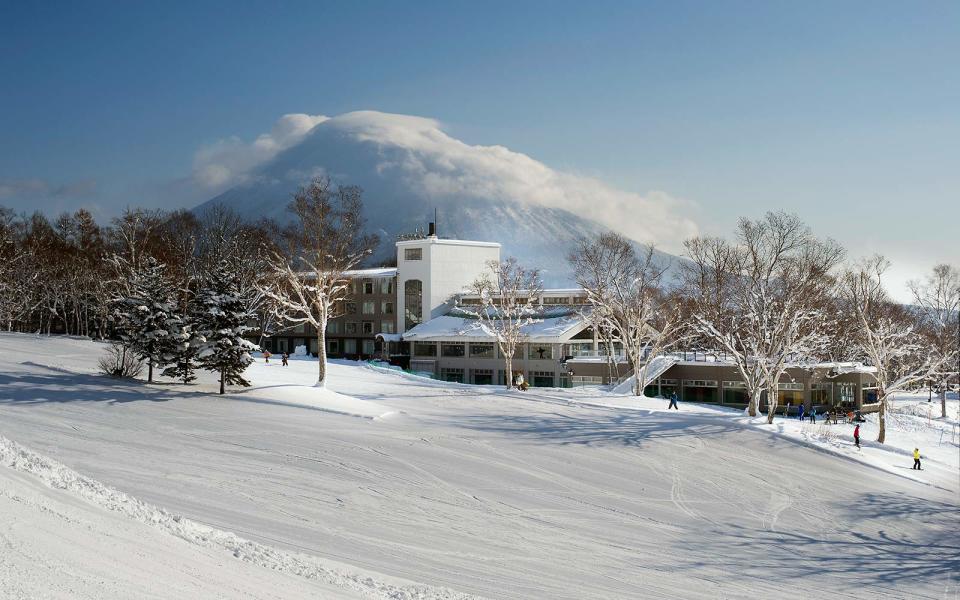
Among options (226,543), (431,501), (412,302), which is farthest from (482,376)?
(226,543)

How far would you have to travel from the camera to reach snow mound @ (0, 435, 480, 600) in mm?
11203

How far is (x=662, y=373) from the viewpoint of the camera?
54.1 metres

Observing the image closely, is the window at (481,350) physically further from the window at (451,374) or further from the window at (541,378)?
the window at (541,378)

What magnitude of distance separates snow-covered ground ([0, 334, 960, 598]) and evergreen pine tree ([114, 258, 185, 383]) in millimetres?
1831

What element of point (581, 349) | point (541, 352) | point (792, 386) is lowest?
point (792, 386)

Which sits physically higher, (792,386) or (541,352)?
(541,352)

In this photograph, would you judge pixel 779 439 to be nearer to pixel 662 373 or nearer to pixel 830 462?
pixel 830 462

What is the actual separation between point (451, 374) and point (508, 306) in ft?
60.4

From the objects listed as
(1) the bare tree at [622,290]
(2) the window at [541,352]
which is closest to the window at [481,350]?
(2) the window at [541,352]

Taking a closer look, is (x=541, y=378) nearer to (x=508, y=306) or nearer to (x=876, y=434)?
(x=508, y=306)

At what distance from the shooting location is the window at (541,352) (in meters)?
58.0

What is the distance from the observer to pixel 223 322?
31.2m

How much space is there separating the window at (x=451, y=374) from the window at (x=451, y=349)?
1.40 meters

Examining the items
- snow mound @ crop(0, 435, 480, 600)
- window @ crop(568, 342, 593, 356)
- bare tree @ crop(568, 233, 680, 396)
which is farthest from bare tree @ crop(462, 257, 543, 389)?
snow mound @ crop(0, 435, 480, 600)
